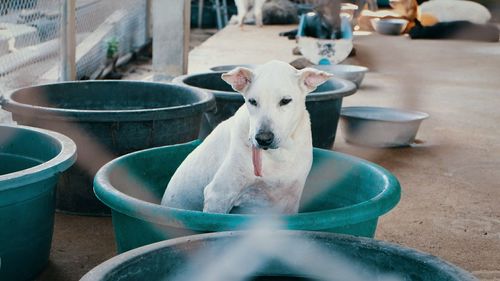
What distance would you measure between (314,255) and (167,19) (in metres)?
4.81

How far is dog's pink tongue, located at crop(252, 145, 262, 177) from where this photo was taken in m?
2.44

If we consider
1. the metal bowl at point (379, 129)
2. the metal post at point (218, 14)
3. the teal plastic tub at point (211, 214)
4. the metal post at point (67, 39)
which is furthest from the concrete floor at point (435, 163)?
the metal post at point (218, 14)

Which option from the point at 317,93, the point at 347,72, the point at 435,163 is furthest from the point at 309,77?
the point at 347,72

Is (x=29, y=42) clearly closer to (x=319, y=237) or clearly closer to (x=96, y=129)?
(x=96, y=129)

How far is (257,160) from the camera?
2.45 meters

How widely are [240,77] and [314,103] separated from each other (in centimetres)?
187

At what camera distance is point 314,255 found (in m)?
1.72

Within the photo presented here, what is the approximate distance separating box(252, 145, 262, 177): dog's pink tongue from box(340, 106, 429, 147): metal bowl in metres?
2.76

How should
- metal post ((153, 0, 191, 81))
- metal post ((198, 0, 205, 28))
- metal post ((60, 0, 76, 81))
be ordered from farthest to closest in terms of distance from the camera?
metal post ((198, 0, 205, 28)) < metal post ((153, 0, 191, 81)) < metal post ((60, 0, 76, 81))

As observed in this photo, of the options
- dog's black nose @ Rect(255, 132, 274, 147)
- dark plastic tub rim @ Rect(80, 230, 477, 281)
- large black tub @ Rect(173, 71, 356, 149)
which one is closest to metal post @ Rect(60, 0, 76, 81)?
large black tub @ Rect(173, 71, 356, 149)

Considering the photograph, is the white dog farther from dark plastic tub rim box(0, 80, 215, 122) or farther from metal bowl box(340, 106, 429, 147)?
metal bowl box(340, 106, 429, 147)

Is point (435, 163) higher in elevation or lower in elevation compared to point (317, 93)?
lower

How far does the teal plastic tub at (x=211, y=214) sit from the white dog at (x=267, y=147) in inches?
7.3

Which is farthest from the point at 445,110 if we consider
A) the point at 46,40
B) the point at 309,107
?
the point at 46,40
